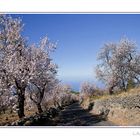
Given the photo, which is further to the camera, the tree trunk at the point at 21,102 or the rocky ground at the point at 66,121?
the tree trunk at the point at 21,102

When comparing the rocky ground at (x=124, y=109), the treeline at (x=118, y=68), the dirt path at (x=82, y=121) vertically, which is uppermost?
the treeline at (x=118, y=68)

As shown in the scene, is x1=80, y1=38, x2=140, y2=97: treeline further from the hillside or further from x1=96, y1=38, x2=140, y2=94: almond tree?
the hillside

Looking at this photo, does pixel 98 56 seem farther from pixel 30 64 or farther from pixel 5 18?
pixel 30 64

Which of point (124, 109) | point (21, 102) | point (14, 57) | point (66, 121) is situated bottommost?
point (66, 121)

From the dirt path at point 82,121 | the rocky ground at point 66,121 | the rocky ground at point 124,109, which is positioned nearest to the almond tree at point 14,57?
the rocky ground at point 66,121

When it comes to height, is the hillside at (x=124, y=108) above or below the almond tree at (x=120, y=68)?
below

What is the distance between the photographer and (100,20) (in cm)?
857

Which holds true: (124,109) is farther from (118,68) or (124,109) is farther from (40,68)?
(118,68)

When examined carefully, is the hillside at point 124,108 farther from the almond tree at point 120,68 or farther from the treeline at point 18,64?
the treeline at point 18,64

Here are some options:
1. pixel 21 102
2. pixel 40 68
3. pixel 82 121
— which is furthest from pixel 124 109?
pixel 40 68

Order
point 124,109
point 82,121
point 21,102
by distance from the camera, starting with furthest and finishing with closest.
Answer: point 21,102 → point 124,109 → point 82,121

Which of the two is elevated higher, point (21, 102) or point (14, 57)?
point (14, 57)

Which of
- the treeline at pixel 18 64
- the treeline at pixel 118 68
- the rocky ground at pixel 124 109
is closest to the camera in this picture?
the rocky ground at pixel 124 109

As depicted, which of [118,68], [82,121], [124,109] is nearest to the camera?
[82,121]
